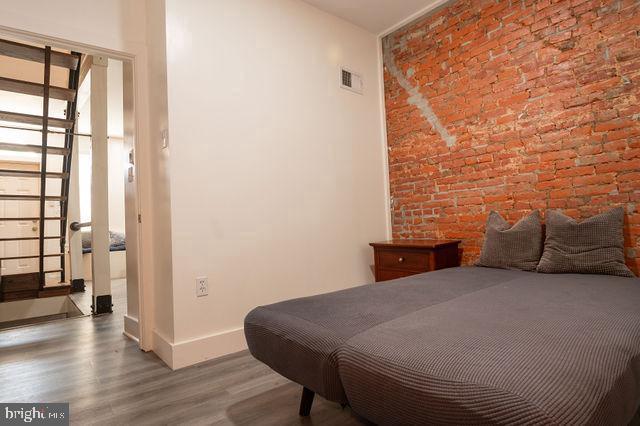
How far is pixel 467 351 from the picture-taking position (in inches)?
36.1

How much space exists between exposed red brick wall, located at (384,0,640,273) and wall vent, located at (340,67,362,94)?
363 mm

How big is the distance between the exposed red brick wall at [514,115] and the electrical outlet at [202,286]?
2.00 m

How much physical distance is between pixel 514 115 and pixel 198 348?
282 centimetres

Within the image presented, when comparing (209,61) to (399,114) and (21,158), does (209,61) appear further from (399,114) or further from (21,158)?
(21,158)

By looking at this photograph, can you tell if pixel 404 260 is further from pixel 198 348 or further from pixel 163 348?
pixel 163 348

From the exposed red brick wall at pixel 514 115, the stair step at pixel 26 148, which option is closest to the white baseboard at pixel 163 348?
the exposed red brick wall at pixel 514 115

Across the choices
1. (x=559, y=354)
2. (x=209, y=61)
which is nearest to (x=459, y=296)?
(x=559, y=354)

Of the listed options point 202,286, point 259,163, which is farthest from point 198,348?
point 259,163

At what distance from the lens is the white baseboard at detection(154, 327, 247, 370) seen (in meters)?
2.17

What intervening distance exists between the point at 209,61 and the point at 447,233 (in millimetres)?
2387

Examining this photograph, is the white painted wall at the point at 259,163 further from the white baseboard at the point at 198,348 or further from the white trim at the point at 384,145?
the white trim at the point at 384,145

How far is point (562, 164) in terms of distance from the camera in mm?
2418

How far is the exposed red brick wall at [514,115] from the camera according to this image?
2.20 meters

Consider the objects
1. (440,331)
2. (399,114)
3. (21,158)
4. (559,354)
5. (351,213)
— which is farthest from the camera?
(21,158)
